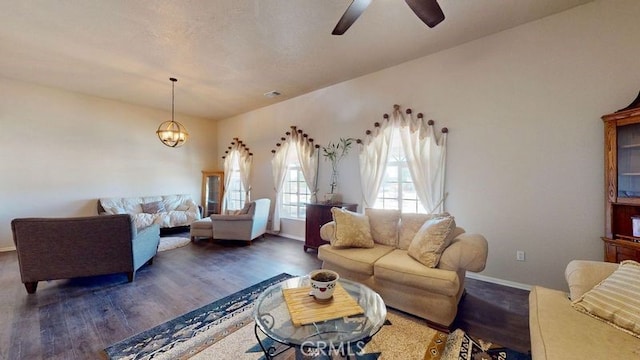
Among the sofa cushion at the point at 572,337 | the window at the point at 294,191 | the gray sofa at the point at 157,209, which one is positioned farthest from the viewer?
the window at the point at 294,191

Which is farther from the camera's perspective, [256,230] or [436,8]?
[256,230]

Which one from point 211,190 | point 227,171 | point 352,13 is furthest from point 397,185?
point 211,190

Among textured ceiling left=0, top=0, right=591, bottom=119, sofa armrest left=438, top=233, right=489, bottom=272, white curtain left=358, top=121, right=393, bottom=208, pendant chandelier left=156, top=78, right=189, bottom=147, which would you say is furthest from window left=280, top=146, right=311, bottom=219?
sofa armrest left=438, top=233, right=489, bottom=272

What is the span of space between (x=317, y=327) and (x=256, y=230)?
3829mm

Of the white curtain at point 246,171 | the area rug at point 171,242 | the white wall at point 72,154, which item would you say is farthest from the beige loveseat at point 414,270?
the white wall at point 72,154

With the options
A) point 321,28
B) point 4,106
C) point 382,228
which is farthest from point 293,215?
point 4,106

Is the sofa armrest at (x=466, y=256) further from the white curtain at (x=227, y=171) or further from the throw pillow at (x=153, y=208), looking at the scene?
the throw pillow at (x=153, y=208)

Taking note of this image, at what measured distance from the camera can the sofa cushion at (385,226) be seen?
3.01 metres

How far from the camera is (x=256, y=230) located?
506 cm

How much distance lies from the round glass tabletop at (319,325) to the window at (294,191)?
3601 mm

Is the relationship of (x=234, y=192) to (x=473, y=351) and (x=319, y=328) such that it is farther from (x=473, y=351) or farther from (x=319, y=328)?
(x=473, y=351)

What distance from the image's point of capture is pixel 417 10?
195cm

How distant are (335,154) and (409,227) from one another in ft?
7.16

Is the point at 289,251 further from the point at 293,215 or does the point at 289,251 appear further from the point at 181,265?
the point at 181,265
